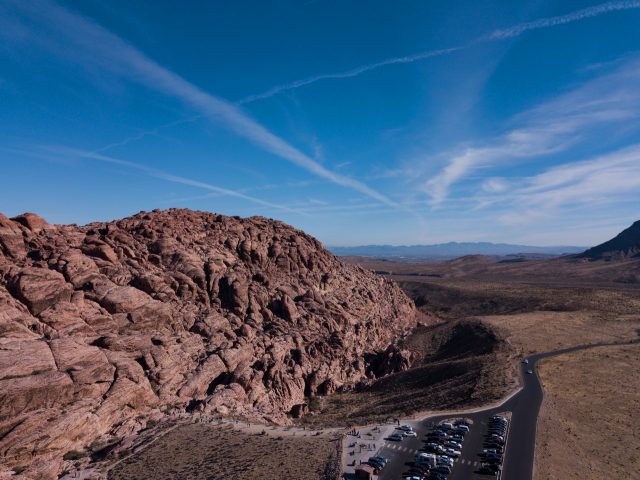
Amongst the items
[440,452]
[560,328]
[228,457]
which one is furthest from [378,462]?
[560,328]

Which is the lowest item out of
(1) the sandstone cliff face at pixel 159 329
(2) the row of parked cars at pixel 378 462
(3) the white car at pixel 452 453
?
(3) the white car at pixel 452 453

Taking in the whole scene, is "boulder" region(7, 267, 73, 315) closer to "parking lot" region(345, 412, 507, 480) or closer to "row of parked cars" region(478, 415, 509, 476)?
"parking lot" region(345, 412, 507, 480)

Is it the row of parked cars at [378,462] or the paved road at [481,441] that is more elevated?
the row of parked cars at [378,462]

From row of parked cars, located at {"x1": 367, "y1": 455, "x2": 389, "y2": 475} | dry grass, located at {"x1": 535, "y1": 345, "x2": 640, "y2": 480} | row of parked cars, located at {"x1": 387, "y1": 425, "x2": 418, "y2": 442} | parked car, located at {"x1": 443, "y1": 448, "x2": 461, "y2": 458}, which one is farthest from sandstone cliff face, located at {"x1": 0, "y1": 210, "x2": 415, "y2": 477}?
dry grass, located at {"x1": 535, "y1": 345, "x2": 640, "y2": 480}

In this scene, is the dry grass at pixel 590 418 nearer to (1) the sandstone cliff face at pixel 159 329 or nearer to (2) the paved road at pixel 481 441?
(2) the paved road at pixel 481 441

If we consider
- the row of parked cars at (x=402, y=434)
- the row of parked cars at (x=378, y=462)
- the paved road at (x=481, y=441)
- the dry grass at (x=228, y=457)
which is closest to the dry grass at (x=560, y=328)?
the paved road at (x=481, y=441)

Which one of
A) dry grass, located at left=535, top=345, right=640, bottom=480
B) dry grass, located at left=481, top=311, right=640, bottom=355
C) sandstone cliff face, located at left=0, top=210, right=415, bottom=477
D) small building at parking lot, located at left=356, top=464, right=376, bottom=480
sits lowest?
dry grass, located at left=535, top=345, right=640, bottom=480

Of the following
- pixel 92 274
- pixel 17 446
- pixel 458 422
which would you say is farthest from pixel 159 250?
pixel 458 422
